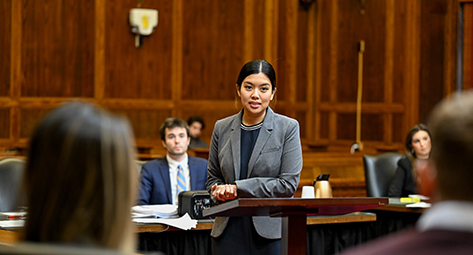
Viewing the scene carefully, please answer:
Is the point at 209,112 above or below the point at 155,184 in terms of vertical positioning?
above

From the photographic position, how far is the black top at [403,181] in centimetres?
515

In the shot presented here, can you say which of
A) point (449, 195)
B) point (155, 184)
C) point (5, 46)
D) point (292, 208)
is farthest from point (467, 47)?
point (449, 195)

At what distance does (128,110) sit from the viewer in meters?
8.84

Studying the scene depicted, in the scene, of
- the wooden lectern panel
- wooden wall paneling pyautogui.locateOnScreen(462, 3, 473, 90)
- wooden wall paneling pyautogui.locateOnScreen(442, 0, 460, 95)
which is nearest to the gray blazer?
the wooden lectern panel

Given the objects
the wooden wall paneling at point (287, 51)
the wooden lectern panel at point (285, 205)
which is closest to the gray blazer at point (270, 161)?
the wooden lectern panel at point (285, 205)

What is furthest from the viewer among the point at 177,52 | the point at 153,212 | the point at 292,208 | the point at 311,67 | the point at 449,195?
the point at 311,67

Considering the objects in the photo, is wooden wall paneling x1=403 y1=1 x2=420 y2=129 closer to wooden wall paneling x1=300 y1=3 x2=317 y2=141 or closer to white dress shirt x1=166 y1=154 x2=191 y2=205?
wooden wall paneling x1=300 y1=3 x2=317 y2=141

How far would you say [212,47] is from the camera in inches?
362

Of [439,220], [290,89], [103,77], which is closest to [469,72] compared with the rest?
[290,89]

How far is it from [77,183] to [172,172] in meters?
3.44

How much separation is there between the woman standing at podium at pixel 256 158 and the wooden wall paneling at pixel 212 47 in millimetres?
6432

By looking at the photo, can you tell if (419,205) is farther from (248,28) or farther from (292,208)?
(248,28)

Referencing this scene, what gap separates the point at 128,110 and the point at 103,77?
0.59m

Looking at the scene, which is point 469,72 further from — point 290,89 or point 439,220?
point 439,220
